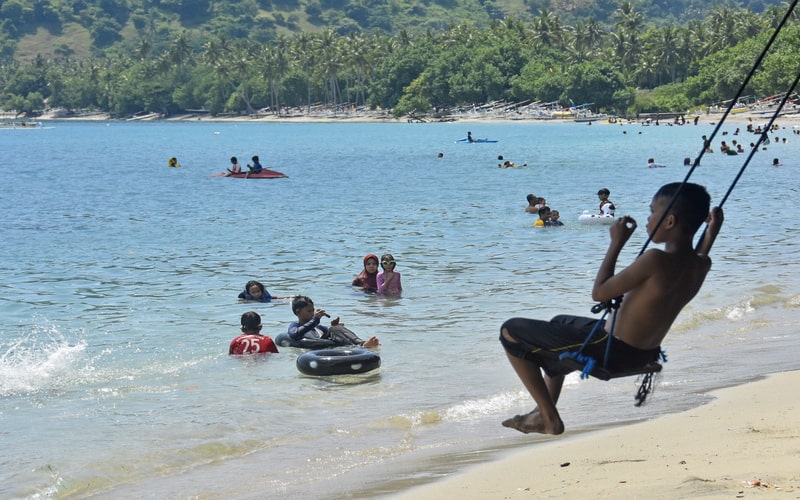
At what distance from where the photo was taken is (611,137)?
121 meters

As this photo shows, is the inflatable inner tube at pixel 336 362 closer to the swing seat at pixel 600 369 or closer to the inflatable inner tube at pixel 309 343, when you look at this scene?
the inflatable inner tube at pixel 309 343

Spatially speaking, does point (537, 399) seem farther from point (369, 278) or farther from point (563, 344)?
point (369, 278)

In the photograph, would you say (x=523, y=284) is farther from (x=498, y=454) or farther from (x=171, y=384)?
(x=498, y=454)

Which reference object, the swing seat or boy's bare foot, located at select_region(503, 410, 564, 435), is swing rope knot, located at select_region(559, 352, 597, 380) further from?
boy's bare foot, located at select_region(503, 410, 564, 435)

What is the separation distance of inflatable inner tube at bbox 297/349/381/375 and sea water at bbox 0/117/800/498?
0.19m

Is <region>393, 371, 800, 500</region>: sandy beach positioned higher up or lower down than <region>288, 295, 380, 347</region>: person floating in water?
higher up

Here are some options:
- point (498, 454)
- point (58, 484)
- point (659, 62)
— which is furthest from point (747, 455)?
point (659, 62)

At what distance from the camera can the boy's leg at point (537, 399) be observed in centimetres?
735

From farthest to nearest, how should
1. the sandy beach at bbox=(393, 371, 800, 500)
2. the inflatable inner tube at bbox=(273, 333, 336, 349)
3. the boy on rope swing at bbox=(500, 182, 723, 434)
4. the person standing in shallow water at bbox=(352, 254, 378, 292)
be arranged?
1. the person standing in shallow water at bbox=(352, 254, 378, 292)
2. the inflatable inner tube at bbox=(273, 333, 336, 349)
3. the sandy beach at bbox=(393, 371, 800, 500)
4. the boy on rope swing at bbox=(500, 182, 723, 434)

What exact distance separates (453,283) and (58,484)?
14.0 meters

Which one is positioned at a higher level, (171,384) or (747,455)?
(747,455)

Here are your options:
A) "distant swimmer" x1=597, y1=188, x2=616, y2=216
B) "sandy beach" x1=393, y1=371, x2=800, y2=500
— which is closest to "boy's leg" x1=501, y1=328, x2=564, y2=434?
"sandy beach" x1=393, y1=371, x2=800, y2=500

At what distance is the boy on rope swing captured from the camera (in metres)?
6.86

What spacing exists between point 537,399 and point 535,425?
201mm
